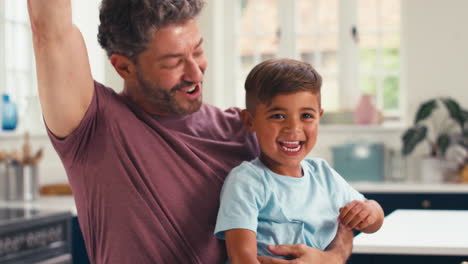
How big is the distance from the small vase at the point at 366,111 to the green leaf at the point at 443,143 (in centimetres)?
61

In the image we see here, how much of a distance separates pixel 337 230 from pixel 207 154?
13.8 inches

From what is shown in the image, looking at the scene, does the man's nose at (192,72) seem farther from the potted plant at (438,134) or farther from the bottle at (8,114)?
the potted plant at (438,134)

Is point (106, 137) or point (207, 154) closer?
point (106, 137)

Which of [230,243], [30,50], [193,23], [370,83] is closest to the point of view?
[230,243]

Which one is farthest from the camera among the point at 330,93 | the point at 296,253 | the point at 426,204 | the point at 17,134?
the point at 330,93

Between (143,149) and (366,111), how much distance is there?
358 centimetres

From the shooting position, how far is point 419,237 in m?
1.91

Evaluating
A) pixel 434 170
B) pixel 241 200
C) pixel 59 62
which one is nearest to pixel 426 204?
pixel 434 170

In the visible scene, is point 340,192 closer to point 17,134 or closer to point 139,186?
point 139,186

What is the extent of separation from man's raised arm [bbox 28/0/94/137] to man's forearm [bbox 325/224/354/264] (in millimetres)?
634

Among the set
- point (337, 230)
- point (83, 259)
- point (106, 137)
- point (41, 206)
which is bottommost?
point (83, 259)

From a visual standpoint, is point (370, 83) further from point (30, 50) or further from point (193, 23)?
point (193, 23)

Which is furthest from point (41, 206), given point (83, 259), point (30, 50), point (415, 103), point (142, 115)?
point (415, 103)

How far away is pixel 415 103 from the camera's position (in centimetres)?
463
